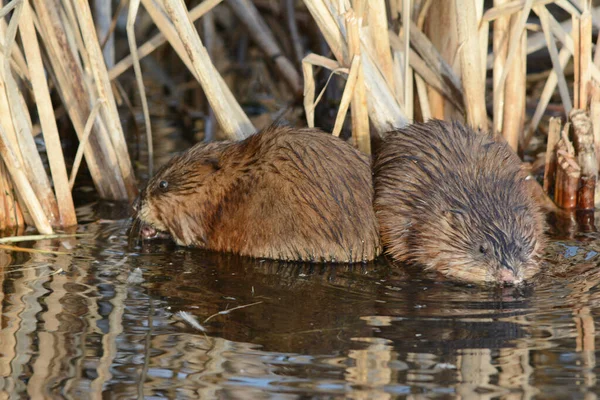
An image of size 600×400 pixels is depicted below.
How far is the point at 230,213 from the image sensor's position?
14.5 feet

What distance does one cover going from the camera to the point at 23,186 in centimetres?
438

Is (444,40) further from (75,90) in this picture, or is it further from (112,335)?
(112,335)

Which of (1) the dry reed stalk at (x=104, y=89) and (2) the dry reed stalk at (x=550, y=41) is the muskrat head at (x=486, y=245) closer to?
(2) the dry reed stalk at (x=550, y=41)

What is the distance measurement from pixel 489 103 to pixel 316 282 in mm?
3478

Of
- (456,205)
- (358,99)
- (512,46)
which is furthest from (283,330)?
(512,46)

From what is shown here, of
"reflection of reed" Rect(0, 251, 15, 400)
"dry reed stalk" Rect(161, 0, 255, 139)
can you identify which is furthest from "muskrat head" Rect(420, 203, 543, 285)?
"reflection of reed" Rect(0, 251, 15, 400)

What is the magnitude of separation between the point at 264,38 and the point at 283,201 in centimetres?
277

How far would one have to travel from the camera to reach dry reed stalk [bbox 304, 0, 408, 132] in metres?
4.49

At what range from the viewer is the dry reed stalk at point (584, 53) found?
15.4 ft

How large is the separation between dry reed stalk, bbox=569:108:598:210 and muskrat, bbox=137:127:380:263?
4.29ft

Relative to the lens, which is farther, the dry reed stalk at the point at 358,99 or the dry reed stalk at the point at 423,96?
the dry reed stalk at the point at 423,96

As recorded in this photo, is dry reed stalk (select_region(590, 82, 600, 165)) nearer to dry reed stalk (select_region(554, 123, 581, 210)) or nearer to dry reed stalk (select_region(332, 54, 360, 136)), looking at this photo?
dry reed stalk (select_region(554, 123, 581, 210))

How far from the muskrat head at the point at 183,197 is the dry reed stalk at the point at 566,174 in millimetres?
1881

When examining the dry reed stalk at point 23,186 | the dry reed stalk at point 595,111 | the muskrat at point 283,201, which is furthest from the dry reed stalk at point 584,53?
the dry reed stalk at point 23,186
